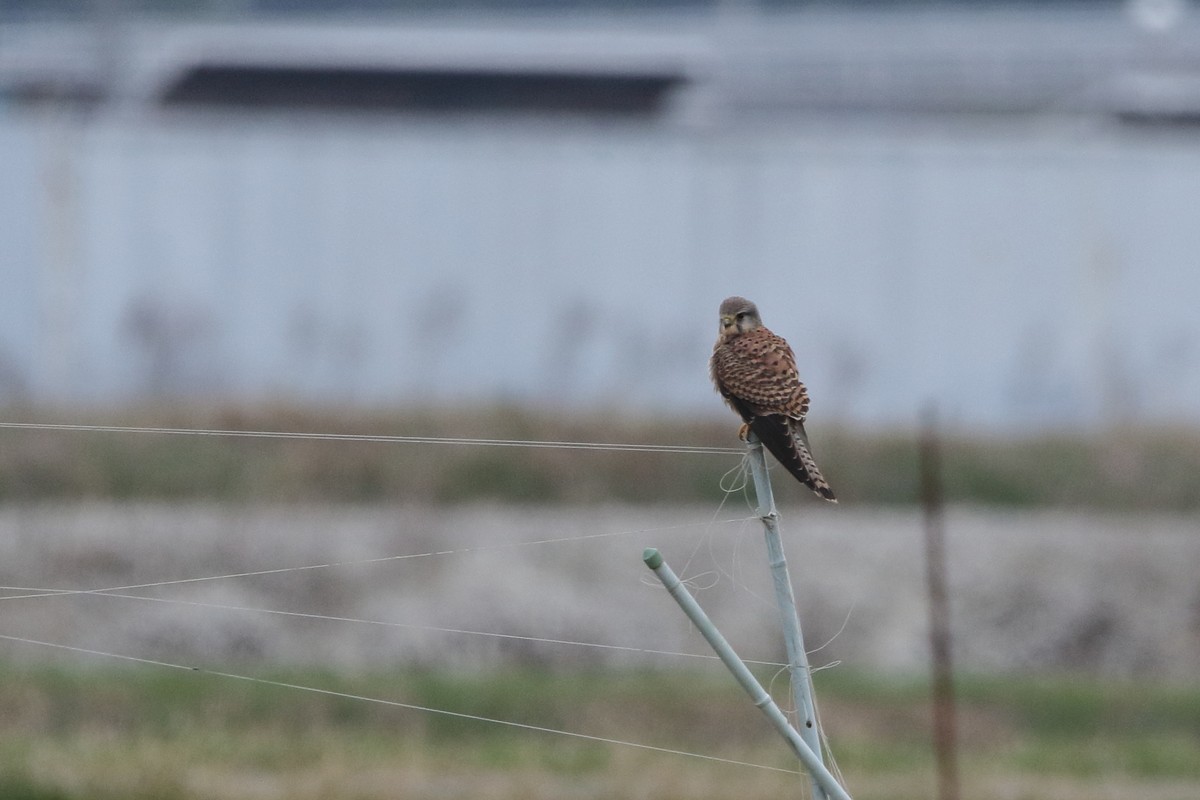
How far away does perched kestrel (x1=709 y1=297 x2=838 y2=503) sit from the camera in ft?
13.9

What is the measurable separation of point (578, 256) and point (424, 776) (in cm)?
1661

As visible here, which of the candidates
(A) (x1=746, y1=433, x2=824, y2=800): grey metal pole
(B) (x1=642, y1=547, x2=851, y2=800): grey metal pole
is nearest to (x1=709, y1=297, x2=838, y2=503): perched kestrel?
(A) (x1=746, y1=433, x2=824, y2=800): grey metal pole

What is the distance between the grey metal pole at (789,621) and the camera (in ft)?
11.5

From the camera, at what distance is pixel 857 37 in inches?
1391

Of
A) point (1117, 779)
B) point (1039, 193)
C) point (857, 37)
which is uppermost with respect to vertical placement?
point (857, 37)

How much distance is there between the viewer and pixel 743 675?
11.3ft

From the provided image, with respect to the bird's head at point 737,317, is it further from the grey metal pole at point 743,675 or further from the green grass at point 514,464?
the green grass at point 514,464

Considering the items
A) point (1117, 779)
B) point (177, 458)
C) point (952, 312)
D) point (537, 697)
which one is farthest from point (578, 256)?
point (1117, 779)

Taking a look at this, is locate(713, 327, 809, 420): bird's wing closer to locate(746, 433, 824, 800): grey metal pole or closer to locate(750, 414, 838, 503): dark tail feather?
locate(750, 414, 838, 503): dark tail feather

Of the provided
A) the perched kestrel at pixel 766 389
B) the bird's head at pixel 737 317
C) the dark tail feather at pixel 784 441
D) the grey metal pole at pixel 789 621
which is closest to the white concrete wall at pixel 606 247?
the bird's head at pixel 737 317

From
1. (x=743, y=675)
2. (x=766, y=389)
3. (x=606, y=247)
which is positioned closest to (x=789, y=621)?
(x=743, y=675)

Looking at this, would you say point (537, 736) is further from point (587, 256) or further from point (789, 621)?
point (587, 256)

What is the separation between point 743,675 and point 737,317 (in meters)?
1.49

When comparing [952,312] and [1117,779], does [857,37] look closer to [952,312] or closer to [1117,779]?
[952,312]
